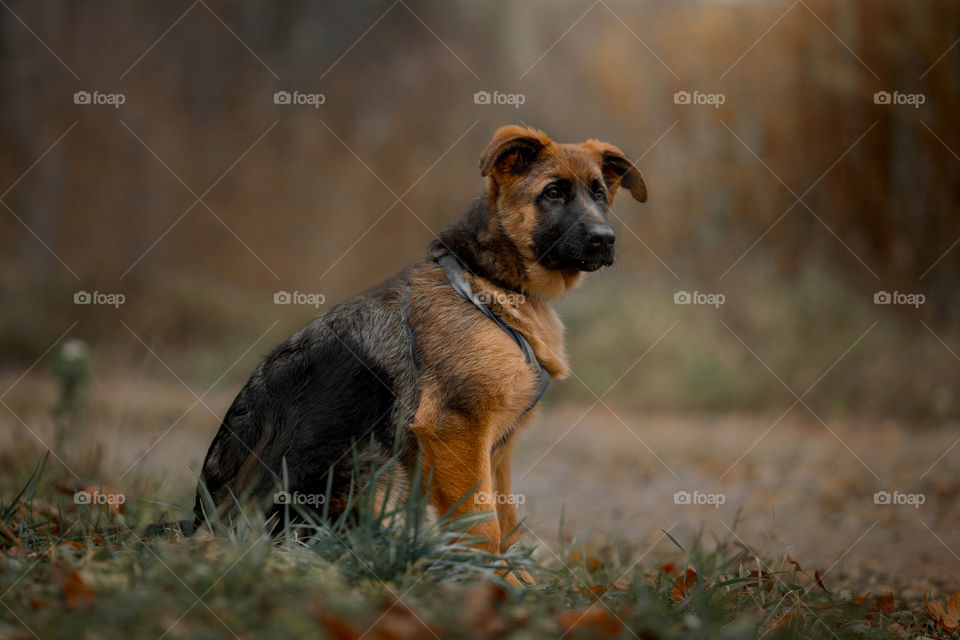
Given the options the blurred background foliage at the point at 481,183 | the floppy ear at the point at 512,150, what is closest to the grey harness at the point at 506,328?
the floppy ear at the point at 512,150

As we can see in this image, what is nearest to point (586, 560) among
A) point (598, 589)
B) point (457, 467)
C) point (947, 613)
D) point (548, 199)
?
point (598, 589)

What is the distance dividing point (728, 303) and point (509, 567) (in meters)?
8.98

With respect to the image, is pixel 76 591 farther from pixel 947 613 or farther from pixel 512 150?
pixel 947 613

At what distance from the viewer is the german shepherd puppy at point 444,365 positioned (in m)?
3.68

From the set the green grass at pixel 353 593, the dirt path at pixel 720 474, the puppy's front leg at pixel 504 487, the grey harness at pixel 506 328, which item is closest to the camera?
the green grass at pixel 353 593

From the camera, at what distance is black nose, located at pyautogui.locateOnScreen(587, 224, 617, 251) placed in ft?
13.3

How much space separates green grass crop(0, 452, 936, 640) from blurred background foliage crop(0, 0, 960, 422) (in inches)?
186

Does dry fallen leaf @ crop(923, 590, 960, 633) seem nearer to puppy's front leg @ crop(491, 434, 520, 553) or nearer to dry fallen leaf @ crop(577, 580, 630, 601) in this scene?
dry fallen leaf @ crop(577, 580, 630, 601)

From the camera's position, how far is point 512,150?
4363 mm

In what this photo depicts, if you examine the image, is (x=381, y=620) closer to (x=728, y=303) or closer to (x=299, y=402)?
(x=299, y=402)

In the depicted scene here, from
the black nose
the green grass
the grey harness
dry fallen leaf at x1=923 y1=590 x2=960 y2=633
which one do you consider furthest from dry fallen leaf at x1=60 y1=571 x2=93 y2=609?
dry fallen leaf at x1=923 y1=590 x2=960 y2=633

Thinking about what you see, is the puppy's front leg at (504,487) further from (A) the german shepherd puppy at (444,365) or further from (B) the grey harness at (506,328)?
(B) the grey harness at (506,328)

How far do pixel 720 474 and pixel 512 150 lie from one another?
15.9 feet

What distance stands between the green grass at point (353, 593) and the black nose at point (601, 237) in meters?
1.61
